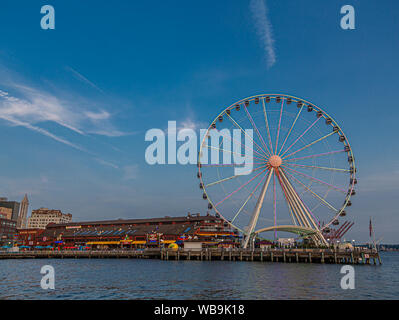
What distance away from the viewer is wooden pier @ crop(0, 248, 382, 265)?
2689 inches

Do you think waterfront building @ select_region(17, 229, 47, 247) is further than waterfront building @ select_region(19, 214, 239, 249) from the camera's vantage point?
Yes

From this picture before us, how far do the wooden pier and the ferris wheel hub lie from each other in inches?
748

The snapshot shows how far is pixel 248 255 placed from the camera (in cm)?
7500

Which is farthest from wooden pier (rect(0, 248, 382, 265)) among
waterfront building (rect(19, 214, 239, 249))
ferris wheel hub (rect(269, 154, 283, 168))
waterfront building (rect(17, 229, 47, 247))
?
waterfront building (rect(17, 229, 47, 247))

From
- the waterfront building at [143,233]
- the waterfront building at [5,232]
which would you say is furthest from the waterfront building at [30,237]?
the waterfront building at [5,232]

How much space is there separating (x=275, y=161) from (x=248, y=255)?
74.6 ft

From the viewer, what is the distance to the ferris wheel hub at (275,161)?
66.7 metres

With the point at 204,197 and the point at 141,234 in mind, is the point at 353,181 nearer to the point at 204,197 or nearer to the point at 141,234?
the point at 204,197

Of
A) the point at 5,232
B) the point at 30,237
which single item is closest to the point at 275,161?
the point at 30,237

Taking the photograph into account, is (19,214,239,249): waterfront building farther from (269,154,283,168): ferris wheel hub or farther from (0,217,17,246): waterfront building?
(269,154,283,168): ferris wheel hub

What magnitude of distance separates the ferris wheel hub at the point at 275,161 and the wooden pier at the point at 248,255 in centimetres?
1900

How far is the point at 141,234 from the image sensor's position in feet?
423

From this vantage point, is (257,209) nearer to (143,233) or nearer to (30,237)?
(143,233)
